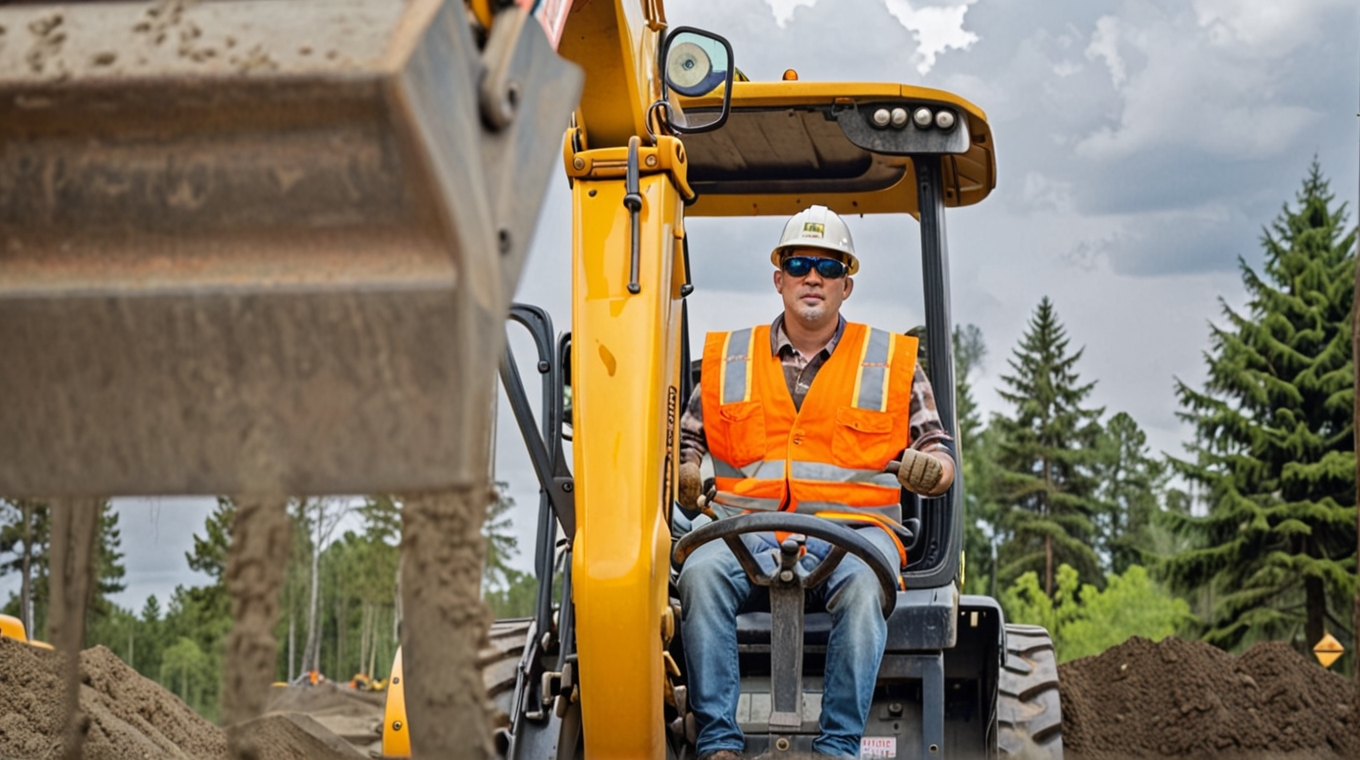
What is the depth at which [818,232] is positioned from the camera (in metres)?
4.96

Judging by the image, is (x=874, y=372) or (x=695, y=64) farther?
(x=874, y=372)

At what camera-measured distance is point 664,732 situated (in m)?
4.14

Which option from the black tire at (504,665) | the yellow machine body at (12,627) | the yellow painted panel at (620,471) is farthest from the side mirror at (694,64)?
the yellow machine body at (12,627)

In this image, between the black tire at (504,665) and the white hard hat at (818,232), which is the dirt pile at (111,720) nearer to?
the black tire at (504,665)

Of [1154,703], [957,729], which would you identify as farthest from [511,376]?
[1154,703]

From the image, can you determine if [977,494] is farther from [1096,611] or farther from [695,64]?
[695,64]

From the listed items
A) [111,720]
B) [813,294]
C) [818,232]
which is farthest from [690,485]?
[111,720]

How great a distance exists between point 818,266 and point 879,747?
1.51 meters

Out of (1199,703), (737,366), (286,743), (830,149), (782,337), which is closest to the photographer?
(737,366)

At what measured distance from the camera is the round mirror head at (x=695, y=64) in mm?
4340

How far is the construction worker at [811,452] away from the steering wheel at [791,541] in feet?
0.26

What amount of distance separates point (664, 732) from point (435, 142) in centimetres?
237

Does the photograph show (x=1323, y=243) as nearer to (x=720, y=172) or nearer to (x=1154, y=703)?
(x=1154, y=703)

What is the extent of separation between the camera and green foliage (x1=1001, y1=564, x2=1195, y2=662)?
38.0 m
